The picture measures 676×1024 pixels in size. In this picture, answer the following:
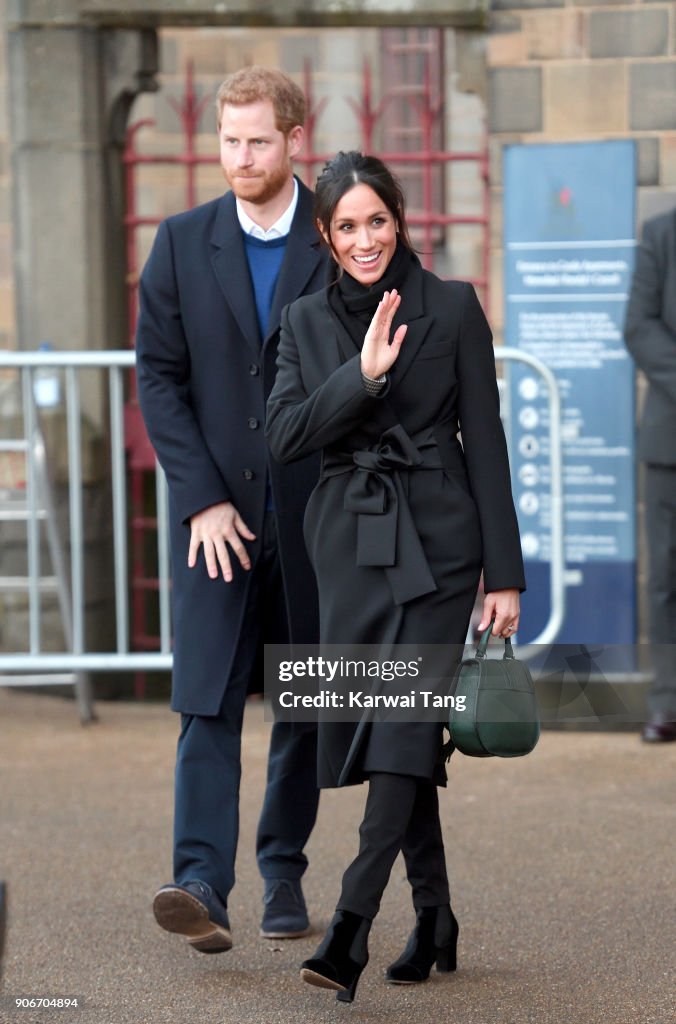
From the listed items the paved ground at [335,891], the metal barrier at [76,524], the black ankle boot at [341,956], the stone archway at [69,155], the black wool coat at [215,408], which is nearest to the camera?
the black ankle boot at [341,956]

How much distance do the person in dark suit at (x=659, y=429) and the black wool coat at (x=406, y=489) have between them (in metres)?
2.40

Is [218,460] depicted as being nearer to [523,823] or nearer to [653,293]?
[523,823]

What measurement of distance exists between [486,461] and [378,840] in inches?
30.9

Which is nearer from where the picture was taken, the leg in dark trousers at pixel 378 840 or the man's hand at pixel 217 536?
the leg in dark trousers at pixel 378 840

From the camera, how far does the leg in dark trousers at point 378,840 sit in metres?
3.70

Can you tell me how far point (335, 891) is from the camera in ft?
15.9

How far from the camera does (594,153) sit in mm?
6449

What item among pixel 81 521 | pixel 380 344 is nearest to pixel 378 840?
pixel 380 344

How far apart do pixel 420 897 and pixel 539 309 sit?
9.90 feet

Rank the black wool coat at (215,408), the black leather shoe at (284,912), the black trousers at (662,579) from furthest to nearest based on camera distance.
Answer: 1. the black trousers at (662,579)
2. the black leather shoe at (284,912)
3. the black wool coat at (215,408)

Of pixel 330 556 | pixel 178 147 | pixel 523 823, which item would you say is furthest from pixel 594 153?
pixel 178 147

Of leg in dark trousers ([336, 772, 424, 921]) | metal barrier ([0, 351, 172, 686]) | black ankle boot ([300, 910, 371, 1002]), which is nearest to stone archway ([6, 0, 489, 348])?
metal barrier ([0, 351, 172, 686])
